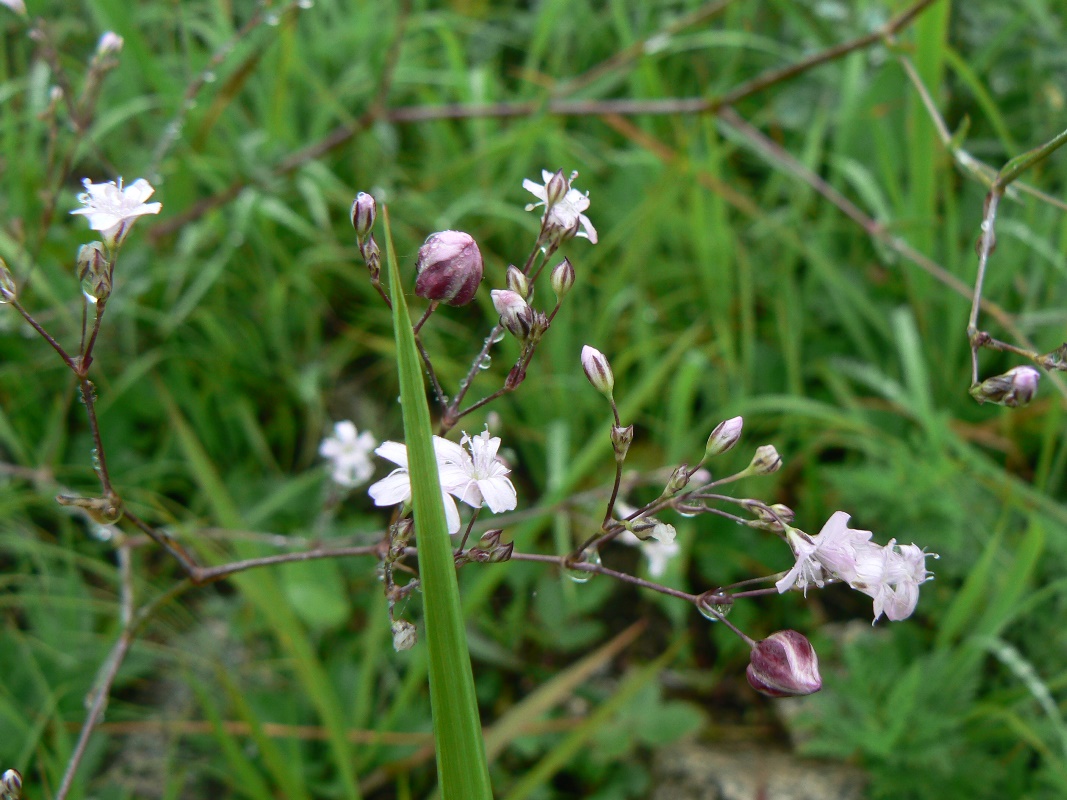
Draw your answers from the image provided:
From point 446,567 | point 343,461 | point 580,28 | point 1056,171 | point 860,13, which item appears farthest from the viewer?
point 580,28

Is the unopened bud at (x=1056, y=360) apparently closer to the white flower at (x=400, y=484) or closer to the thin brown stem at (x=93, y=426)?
the white flower at (x=400, y=484)

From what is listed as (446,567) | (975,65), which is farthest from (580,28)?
(446,567)

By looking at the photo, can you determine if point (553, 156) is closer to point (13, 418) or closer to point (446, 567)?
point (13, 418)

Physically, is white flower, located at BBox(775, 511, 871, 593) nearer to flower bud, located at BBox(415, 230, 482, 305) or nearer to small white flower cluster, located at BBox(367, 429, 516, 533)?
small white flower cluster, located at BBox(367, 429, 516, 533)

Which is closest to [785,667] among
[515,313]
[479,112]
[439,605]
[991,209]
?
[439,605]

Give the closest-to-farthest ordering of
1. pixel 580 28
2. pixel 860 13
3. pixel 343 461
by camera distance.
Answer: pixel 343 461
pixel 860 13
pixel 580 28

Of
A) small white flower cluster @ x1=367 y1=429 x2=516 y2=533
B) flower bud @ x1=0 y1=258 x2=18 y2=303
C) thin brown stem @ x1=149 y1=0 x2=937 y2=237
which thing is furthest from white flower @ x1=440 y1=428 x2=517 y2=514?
thin brown stem @ x1=149 y1=0 x2=937 y2=237

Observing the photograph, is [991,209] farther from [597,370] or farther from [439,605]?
[439,605]
